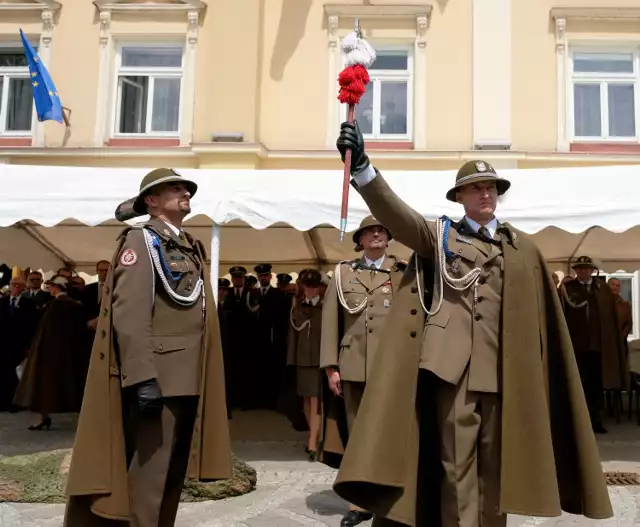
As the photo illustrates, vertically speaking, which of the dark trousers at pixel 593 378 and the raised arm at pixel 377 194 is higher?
the raised arm at pixel 377 194

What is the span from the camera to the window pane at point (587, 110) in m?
12.8

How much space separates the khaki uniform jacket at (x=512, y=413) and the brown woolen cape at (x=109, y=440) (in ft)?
2.66

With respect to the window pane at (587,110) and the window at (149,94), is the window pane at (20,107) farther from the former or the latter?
the window pane at (587,110)

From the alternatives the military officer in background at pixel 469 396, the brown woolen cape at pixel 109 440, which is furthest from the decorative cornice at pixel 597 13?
the brown woolen cape at pixel 109 440

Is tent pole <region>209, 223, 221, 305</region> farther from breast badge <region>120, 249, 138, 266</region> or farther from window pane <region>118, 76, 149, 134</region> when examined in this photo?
window pane <region>118, 76, 149, 134</region>

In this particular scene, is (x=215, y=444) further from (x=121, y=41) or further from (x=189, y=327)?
(x=121, y=41)

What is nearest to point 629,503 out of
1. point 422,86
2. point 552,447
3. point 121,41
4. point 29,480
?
point 552,447

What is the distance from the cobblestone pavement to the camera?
4.36 metres

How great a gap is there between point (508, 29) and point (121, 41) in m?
7.02

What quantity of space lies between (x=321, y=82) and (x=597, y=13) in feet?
16.4

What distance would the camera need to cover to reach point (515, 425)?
9.07 feet

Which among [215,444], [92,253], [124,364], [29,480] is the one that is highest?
[92,253]

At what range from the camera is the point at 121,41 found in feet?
43.6

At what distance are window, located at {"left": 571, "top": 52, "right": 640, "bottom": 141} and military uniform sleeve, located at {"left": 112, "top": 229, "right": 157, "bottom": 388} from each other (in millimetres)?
11084
